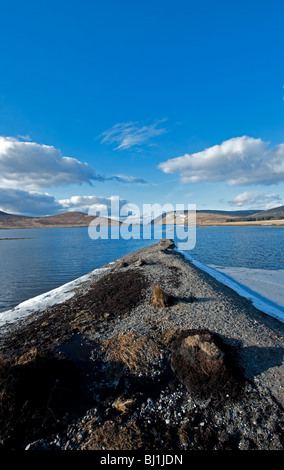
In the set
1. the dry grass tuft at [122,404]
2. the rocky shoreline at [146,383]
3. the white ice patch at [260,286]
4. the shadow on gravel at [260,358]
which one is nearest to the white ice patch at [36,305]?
the rocky shoreline at [146,383]

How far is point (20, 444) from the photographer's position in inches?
194

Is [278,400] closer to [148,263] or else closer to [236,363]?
[236,363]

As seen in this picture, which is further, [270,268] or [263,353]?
[270,268]

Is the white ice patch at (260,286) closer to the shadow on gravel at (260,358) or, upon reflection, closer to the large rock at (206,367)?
the shadow on gravel at (260,358)

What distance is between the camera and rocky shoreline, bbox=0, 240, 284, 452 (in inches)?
201

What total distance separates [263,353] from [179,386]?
13.1ft

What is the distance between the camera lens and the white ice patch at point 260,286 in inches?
576

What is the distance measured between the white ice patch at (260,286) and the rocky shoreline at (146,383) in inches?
112

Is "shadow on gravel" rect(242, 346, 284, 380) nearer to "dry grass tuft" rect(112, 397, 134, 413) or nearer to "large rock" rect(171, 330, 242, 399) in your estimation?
"large rock" rect(171, 330, 242, 399)

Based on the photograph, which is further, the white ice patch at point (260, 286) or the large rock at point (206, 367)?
the white ice patch at point (260, 286)

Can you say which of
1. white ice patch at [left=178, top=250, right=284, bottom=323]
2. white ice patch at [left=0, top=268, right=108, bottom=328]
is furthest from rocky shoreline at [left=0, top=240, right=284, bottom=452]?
white ice patch at [left=178, top=250, right=284, bottom=323]

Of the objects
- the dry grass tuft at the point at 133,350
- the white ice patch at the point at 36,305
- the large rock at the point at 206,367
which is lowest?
the white ice patch at the point at 36,305

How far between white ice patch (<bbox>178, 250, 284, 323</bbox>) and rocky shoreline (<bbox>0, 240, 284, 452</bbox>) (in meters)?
2.84
